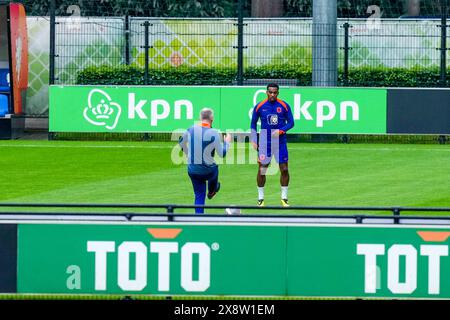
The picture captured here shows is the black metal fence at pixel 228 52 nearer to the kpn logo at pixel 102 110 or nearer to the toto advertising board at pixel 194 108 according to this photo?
the toto advertising board at pixel 194 108

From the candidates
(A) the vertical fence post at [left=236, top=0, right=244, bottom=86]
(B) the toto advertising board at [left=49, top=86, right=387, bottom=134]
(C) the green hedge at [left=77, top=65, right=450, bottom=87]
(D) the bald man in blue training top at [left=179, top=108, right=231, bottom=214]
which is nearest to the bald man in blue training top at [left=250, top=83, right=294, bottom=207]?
(D) the bald man in blue training top at [left=179, top=108, right=231, bottom=214]

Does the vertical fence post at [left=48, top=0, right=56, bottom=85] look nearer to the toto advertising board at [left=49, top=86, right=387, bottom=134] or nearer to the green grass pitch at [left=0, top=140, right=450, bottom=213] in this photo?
the toto advertising board at [left=49, top=86, right=387, bottom=134]

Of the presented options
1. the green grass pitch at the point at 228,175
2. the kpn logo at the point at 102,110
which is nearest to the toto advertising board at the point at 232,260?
the green grass pitch at the point at 228,175

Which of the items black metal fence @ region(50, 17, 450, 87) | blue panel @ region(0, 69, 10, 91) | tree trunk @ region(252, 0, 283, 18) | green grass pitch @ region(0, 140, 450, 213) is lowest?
green grass pitch @ region(0, 140, 450, 213)

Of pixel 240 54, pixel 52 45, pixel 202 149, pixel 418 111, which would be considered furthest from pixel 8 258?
pixel 52 45

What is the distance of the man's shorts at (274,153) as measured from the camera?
20625mm

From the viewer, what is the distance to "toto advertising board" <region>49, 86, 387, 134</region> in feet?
99.4

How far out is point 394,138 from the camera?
31.5 m

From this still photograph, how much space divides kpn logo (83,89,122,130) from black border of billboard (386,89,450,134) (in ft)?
21.7

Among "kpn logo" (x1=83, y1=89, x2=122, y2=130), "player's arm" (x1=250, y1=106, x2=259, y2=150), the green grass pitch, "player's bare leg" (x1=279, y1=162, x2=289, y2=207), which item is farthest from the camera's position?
"kpn logo" (x1=83, y1=89, x2=122, y2=130)

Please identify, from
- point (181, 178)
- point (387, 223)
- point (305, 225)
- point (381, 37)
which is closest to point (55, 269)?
point (305, 225)

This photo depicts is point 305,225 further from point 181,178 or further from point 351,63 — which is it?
point 351,63

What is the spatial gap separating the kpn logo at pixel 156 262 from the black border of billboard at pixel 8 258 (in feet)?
2.29

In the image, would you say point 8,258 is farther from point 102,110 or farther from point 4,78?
point 4,78
